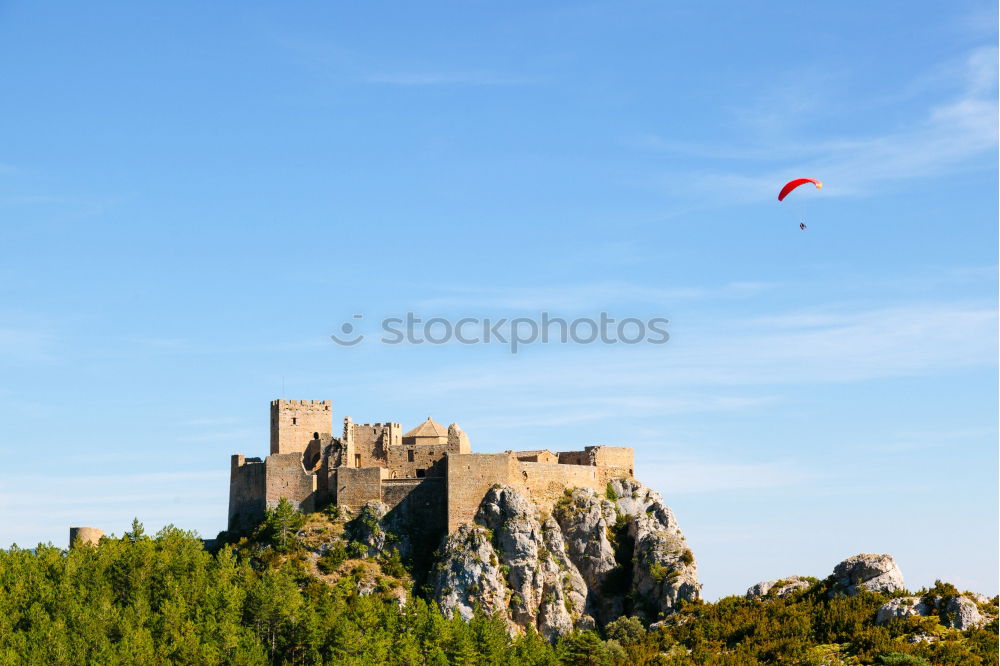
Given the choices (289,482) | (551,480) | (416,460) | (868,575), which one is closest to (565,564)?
(551,480)

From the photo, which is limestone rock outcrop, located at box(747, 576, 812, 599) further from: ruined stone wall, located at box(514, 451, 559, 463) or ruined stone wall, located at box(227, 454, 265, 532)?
ruined stone wall, located at box(227, 454, 265, 532)

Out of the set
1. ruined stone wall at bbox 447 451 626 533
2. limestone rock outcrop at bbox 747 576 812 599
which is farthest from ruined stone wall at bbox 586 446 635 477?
limestone rock outcrop at bbox 747 576 812 599

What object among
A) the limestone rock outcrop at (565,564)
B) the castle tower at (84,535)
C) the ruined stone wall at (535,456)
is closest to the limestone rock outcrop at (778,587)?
the limestone rock outcrop at (565,564)

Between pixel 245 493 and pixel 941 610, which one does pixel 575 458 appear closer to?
pixel 245 493

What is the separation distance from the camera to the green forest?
317ft

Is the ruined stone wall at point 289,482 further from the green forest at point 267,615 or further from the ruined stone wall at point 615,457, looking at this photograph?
the ruined stone wall at point 615,457

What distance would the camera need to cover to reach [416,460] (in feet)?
395

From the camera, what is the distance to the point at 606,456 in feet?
413

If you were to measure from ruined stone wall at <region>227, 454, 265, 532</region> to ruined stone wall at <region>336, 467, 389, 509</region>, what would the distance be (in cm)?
691

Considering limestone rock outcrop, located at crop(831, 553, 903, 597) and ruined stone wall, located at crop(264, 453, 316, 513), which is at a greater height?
ruined stone wall, located at crop(264, 453, 316, 513)

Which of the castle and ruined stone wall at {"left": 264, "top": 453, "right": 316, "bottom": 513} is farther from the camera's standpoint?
ruined stone wall at {"left": 264, "top": 453, "right": 316, "bottom": 513}

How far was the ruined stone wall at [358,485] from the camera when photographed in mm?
118562

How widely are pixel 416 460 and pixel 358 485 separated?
5.22m

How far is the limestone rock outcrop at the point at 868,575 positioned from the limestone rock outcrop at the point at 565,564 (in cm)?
2932
